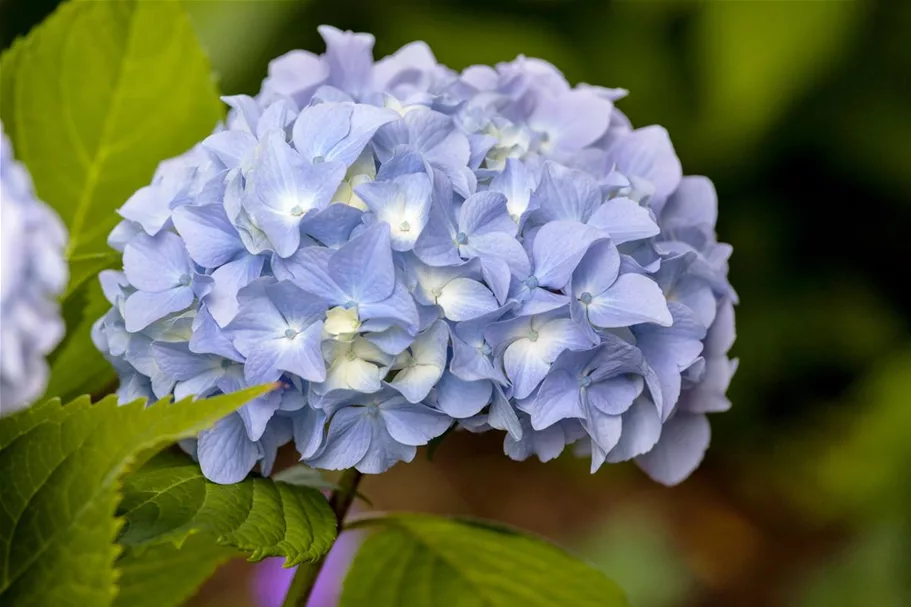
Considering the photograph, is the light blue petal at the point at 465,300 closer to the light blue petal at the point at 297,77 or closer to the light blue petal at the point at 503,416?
the light blue petal at the point at 503,416

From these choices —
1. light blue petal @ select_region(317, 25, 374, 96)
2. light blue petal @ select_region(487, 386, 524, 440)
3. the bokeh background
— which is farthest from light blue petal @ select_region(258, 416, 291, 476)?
the bokeh background

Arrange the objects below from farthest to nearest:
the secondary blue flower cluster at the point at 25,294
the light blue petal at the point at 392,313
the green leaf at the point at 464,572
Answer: the green leaf at the point at 464,572, the light blue petal at the point at 392,313, the secondary blue flower cluster at the point at 25,294

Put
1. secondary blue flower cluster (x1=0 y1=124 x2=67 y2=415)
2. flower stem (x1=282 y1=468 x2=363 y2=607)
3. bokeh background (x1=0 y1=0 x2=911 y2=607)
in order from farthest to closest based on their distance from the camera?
bokeh background (x1=0 y1=0 x2=911 y2=607)
flower stem (x1=282 y1=468 x2=363 y2=607)
secondary blue flower cluster (x1=0 y1=124 x2=67 y2=415)

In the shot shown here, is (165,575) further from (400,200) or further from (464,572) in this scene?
(400,200)

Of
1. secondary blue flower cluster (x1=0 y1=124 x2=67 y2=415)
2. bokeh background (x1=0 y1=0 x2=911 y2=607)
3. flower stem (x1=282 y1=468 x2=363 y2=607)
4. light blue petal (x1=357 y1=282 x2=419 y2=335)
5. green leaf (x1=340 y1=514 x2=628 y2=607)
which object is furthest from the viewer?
bokeh background (x1=0 y1=0 x2=911 y2=607)

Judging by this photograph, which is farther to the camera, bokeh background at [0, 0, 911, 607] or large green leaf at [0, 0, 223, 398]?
bokeh background at [0, 0, 911, 607]

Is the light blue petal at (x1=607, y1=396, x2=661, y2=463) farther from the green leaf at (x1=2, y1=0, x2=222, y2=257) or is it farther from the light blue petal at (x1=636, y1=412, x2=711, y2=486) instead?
the green leaf at (x1=2, y1=0, x2=222, y2=257)

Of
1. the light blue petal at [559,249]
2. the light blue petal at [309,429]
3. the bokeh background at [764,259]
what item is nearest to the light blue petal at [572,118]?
the light blue petal at [559,249]
